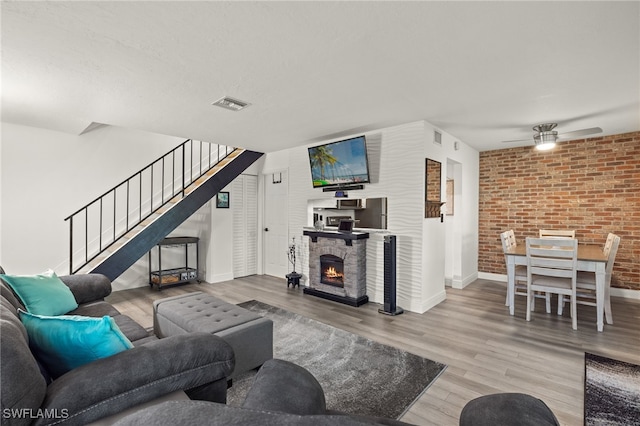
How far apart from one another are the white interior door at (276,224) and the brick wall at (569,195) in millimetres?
3824

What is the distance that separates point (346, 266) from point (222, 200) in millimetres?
2807

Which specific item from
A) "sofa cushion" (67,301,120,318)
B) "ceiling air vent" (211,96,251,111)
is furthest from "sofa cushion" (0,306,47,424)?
"ceiling air vent" (211,96,251,111)

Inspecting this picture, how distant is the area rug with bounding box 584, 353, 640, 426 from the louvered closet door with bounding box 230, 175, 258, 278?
204 inches

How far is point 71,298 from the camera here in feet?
8.63

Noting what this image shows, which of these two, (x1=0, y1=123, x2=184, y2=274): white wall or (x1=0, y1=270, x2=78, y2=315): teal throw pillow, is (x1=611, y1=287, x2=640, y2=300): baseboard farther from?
(x1=0, y1=123, x2=184, y2=274): white wall

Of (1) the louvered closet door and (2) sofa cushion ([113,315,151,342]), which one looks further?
(1) the louvered closet door

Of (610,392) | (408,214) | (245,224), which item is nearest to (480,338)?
(610,392)

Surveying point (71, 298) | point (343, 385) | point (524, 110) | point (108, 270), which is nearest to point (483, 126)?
point (524, 110)

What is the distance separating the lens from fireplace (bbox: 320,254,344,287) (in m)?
4.61

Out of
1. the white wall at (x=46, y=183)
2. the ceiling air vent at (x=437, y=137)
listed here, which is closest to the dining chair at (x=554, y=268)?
the ceiling air vent at (x=437, y=137)

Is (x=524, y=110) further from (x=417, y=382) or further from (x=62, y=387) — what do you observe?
(x=62, y=387)

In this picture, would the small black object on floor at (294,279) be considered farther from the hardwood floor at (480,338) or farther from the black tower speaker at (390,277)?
the black tower speaker at (390,277)

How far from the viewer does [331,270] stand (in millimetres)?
4742

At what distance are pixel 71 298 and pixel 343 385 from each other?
2.43m
